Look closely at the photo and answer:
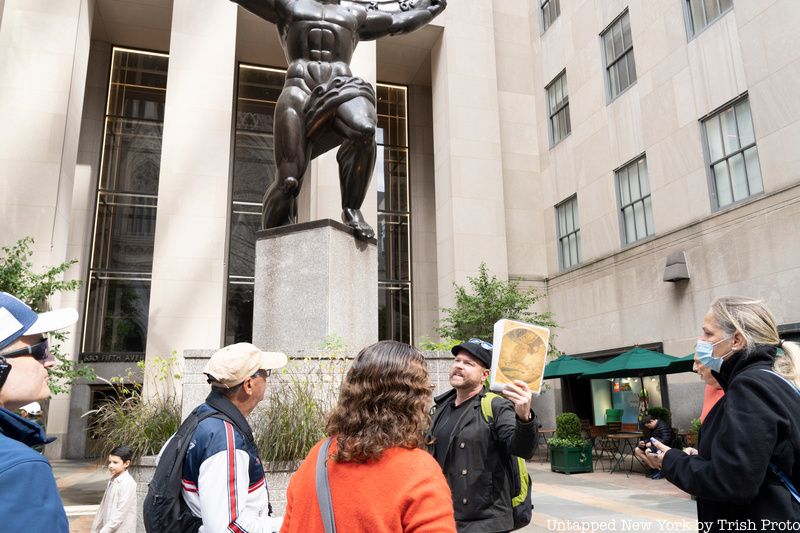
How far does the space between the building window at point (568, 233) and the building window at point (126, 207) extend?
1599 centimetres

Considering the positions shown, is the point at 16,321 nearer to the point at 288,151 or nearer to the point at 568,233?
the point at 288,151

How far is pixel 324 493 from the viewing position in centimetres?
172

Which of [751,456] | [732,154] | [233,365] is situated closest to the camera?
[751,456]

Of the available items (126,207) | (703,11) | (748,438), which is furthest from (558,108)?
(748,438)

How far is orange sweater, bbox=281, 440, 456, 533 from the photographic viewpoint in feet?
5.33

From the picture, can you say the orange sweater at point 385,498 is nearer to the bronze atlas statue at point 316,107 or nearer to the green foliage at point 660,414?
the bronze atlas statue at point 316,107

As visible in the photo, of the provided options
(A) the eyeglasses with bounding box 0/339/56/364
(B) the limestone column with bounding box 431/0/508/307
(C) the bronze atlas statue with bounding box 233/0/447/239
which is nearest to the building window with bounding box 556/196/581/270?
(B) the limestone column with bounding box 431/0/508/307

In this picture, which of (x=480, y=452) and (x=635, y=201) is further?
(x=635, y=201)

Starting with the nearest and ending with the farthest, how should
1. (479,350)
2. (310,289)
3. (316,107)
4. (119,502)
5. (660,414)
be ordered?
(479,350) → (119,502) → (310,289) → (316,107) → (660,414)

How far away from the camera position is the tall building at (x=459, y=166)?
14.1 metres

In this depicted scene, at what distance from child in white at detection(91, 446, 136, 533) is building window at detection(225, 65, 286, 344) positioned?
720 inches

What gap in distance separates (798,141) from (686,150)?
3333 mm

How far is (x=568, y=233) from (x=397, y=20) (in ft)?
48.3

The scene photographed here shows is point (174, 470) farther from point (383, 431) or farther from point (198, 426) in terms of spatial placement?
point (383, 431)
